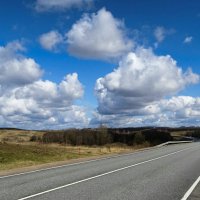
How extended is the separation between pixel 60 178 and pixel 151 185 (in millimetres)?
4052

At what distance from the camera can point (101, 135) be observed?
5202 inches

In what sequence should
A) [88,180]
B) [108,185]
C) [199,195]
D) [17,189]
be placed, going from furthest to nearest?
[88,180]
[108,185]
[17,189]
[199,195]

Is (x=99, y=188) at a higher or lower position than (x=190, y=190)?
higher

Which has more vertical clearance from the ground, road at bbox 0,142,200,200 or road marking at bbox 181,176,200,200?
road at bbox 0,142,200,200

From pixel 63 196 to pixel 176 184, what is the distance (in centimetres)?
466

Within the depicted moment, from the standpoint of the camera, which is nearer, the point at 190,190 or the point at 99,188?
the point at 190,190

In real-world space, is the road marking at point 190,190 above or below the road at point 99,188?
below

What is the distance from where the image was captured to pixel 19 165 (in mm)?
24641

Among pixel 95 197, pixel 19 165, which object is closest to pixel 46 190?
pixel 95 197

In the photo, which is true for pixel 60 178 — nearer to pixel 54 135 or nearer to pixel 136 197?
pixel 136 197

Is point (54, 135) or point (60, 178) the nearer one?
point (60, 178)

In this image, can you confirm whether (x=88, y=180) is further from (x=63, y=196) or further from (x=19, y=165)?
(x=19, y=165)

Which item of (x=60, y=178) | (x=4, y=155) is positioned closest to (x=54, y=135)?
(x=4, y=155)

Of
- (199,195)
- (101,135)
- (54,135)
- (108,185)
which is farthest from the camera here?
(54,135)
